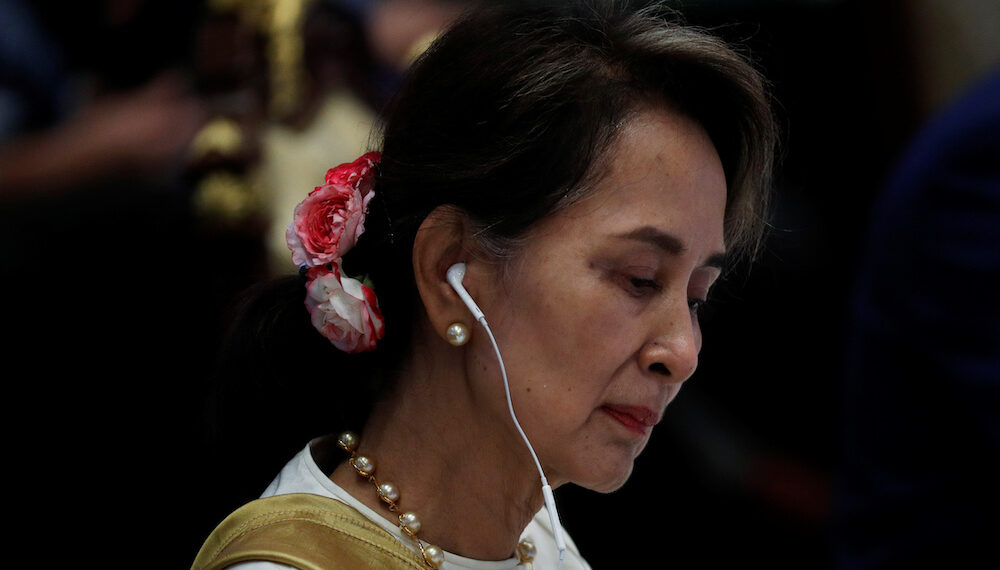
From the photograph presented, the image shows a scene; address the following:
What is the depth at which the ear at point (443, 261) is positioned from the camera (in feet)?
5.65

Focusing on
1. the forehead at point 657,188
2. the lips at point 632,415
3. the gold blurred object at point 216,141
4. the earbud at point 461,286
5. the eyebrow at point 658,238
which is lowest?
the lips at point 632,415

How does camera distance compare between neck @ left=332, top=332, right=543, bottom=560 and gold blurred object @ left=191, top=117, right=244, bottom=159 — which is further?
gold blurred object @ left=191, top=117, right=244, bottom=159

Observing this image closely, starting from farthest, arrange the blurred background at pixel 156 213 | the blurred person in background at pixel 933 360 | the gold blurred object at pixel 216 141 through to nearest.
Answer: the gold blurred object at pixel 216 141
the blurred background at pixel 156 213
the blurred person in background at pixel 933 360

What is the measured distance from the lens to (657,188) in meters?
1.69

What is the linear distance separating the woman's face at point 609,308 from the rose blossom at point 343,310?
167 millimetres

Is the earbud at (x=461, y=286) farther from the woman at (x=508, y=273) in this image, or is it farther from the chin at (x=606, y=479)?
the chin at (x=606, y=479)

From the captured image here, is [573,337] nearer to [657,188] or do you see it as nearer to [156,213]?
[657,188]

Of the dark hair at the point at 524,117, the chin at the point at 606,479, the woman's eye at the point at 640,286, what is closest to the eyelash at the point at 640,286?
the woman's eye at the point at 640,286

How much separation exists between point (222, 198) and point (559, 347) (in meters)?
1.27

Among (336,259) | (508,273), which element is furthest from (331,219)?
(508,273)

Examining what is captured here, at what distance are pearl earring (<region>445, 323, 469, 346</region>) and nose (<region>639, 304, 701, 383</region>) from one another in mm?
248

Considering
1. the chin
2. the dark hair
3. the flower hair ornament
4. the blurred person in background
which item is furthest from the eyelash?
the blurred person in background

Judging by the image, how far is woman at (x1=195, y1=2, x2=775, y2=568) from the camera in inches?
65.6

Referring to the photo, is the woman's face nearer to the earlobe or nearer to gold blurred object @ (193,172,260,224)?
the earlobe
